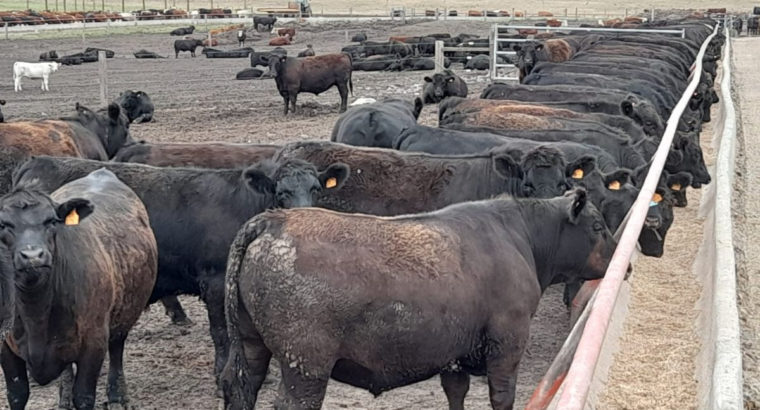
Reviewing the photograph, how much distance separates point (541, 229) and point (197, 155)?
423 cm

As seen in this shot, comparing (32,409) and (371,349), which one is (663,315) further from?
(32,409)

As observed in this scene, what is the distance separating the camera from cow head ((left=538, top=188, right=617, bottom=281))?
19.1 feet

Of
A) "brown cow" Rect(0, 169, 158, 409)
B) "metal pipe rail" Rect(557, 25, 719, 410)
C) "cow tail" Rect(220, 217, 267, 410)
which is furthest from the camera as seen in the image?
"brown cow" Rect(0, 169, 158, 409)

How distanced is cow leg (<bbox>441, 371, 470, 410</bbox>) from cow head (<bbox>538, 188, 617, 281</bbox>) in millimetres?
942

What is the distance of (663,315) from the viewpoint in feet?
22.0

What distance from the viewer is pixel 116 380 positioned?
628cm

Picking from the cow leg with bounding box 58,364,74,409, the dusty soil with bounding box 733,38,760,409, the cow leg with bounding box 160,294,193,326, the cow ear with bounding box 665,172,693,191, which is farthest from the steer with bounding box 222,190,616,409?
the cow ear with bounding box 665,172,693,191

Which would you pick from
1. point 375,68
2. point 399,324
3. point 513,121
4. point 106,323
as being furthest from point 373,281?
point 375,68

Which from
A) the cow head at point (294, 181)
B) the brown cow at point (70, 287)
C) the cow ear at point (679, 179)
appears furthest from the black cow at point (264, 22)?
the brown cow at point (70, 287)

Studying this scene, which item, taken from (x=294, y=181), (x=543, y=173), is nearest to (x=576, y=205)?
(x=543, y=173)

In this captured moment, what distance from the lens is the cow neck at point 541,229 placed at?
18.6ft

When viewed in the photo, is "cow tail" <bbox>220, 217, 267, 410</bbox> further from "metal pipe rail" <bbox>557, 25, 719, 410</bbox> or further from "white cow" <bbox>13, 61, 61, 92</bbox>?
"white cow" <bbox>13, 61, 61, 92</bbox>

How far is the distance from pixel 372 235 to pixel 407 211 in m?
2.74

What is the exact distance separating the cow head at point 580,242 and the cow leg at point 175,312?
317 cm
